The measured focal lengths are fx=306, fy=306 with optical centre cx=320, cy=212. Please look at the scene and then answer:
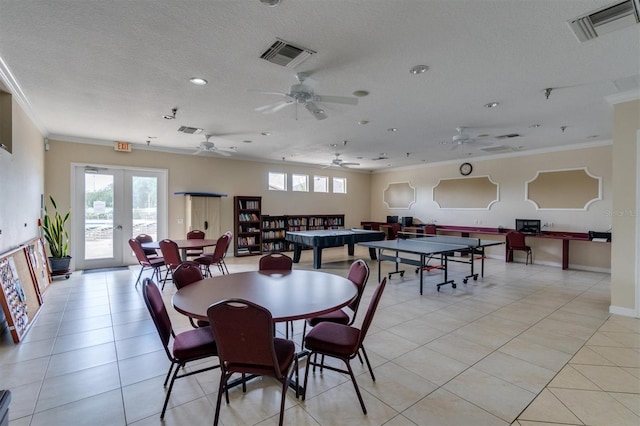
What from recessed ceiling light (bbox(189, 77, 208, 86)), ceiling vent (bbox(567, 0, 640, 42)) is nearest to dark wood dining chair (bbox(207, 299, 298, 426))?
recessed ceiling light (bbox(189, 77, 208, 86))

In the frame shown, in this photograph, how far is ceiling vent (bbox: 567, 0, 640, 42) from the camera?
2.32 metres

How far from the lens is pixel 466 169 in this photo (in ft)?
30.8

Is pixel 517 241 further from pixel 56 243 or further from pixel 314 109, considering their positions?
pixel 56 243

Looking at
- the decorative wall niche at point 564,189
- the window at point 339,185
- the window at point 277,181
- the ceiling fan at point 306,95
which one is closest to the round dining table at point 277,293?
the ceiling fan at point 306,95

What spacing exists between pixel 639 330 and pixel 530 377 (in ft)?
7.22

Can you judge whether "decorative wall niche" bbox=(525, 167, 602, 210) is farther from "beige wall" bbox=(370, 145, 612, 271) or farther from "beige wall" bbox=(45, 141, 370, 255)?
"beige wall" bbox=(45, 141, 370, 255)

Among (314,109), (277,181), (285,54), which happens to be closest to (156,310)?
(285,54)

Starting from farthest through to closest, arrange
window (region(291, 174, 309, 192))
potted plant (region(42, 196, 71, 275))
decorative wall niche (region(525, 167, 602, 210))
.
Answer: window (region(291, 174, 309, 192)), decorative wall niche (region(525, 167, 602, 210)), potted plant (region(42, 196, 71, 275))

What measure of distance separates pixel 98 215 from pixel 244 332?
7012 mm

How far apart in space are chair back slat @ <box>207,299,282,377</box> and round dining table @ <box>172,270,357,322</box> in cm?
12

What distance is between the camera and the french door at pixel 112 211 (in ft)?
22.3

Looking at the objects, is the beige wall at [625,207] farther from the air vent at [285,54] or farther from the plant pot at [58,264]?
the plant pot at [58,264]

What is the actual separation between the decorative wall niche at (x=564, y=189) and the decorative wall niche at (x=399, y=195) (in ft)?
11.9

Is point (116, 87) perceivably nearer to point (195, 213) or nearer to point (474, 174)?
point (195, 213)
